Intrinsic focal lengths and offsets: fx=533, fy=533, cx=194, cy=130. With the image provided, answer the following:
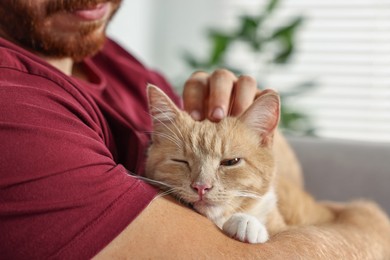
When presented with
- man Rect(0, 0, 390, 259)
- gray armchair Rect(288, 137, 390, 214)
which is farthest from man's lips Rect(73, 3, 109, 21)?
gray armchair Rect(288, 137, 390, 214)

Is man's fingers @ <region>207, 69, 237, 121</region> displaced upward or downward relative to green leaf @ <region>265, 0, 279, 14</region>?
upward

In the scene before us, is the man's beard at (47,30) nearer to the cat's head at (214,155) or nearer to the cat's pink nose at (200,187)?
the cat's head at (214,155)

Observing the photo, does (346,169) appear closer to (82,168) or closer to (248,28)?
(248,28)

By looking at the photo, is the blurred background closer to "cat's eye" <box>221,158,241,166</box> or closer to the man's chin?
the man's chin

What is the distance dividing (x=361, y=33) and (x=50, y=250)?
301cm

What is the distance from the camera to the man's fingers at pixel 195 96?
1.28m

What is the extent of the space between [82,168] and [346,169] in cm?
133

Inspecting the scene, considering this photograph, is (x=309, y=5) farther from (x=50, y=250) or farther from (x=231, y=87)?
(x=50, y=250)

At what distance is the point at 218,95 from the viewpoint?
1220 millimetres

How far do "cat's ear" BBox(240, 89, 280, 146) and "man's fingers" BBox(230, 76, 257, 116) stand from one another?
0.19 feet

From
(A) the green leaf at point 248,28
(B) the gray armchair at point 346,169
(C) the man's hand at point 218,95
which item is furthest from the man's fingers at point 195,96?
(A) the green leaf at point 248,28

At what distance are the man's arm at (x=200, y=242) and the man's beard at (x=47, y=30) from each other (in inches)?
19.5

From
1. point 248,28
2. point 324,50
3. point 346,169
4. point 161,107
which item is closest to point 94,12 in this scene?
point 161,107

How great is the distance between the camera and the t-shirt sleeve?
2.71 ft
